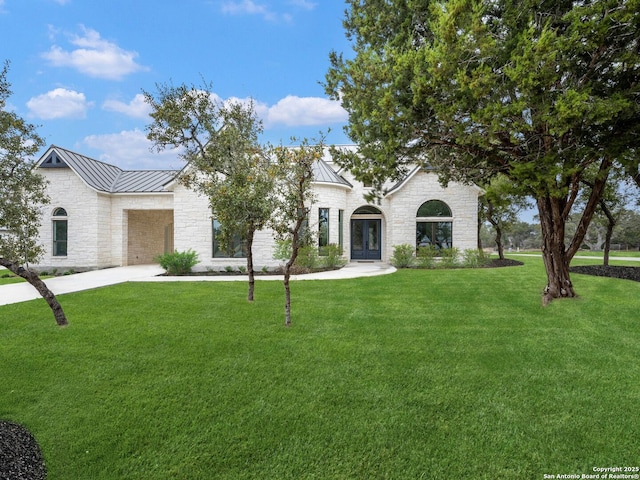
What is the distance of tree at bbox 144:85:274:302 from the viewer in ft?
26.3

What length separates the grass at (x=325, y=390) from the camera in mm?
3557

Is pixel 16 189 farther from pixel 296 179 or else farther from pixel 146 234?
pixel 146 234

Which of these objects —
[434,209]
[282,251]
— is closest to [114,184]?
[282,251]

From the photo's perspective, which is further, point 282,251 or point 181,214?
point 181,214

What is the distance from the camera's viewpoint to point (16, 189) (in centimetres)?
708

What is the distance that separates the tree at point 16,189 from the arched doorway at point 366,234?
1630cm

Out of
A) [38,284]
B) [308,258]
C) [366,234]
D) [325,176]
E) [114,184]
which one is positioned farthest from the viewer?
[366,234]

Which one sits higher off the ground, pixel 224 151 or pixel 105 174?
pixel 105 174

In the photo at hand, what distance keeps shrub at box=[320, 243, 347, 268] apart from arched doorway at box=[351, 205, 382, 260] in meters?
4.07

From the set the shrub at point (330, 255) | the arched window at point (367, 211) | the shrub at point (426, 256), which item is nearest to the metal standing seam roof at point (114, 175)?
the arched window at point (367, 211)

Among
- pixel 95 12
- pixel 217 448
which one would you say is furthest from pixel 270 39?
pixel 217 448

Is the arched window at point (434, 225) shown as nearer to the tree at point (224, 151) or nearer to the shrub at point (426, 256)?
the shrub at point (426, 256)

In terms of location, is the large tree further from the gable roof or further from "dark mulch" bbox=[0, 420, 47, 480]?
the gable roof

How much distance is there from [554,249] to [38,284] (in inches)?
489
